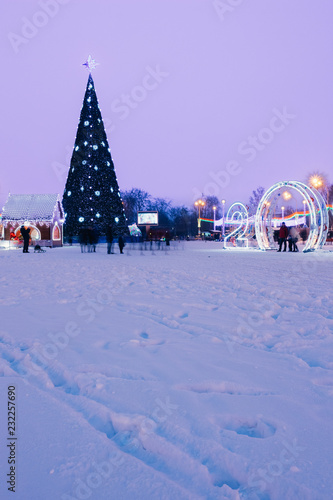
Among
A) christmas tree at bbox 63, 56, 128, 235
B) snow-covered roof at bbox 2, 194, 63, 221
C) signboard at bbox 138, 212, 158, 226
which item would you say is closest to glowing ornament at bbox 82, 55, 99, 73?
christmas tree at bbox 63, 56, 128, 235

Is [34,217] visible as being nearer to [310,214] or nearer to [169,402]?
[310,214]

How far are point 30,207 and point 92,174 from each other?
648cm

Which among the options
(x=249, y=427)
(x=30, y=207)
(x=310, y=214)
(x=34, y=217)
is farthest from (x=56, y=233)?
(x=249, y=427)

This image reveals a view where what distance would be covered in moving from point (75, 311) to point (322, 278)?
663 cm

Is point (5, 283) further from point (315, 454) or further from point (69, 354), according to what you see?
point (315, 454)

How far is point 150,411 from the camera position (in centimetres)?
233

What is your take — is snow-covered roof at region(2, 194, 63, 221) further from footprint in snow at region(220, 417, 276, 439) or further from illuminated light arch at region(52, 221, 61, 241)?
footprint in snow at region(220, 417, 276, 439)

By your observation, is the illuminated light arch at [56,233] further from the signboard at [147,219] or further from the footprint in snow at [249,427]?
the footprint in snow at [249,427]

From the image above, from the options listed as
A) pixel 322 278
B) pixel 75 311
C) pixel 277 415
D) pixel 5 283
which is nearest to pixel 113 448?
pixel 277 415

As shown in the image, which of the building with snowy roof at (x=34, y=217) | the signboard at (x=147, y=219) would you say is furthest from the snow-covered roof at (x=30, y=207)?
the signboard at (x=147, y=219)

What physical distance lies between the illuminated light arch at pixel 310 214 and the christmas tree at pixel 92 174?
46.3 feet

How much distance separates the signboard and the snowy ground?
5460 cm

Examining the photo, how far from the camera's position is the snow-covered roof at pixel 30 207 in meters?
32.9

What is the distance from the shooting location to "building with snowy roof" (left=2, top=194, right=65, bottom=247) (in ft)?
108
